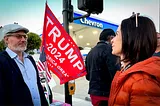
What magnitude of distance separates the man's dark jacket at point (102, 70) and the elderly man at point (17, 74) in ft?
3.23

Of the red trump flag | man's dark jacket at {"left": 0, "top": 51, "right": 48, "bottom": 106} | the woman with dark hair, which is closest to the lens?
the woman with dark hair

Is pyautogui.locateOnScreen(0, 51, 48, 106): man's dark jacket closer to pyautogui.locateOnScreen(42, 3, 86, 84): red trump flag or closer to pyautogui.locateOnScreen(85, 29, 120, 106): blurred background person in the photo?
pyautogui.locateOnScreen(42, 3, 86, 84): red trump flag

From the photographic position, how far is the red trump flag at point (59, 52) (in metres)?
3.35

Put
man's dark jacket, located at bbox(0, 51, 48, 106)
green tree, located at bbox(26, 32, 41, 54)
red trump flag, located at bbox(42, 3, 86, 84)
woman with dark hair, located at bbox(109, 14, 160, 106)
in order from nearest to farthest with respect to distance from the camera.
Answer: woman with dark hair, located at bbox(109, 14, 160, 106) < man's dark jacket, located at bbox(0, 51, 48, 106) < red trump flag, located at bbox(42, 3, 86, 84) < green tree, located at bbox(26, 32, 41, 54)

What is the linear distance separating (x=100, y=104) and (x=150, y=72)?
2186 mm

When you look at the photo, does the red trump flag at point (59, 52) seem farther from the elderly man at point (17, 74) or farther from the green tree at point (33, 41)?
the green tree at point (33, 41)

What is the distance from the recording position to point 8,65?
8.14 ft

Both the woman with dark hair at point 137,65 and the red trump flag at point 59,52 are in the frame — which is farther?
the red trump flag at point 59,52

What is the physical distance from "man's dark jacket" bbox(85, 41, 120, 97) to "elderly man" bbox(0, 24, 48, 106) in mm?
986

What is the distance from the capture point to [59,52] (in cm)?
337

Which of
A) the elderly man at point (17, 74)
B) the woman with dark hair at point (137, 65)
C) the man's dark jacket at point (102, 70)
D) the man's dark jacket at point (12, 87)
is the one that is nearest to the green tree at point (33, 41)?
the man's dark jacket at point (102, 70)

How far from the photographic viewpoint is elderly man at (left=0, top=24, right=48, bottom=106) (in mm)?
2424

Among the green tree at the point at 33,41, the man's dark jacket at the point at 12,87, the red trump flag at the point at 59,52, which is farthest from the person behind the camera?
the green tree at the point at 33,41

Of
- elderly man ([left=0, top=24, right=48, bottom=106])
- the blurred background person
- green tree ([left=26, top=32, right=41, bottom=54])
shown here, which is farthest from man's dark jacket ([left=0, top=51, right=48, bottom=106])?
green tree ([left=26, top=32, right=41, bottom=54])
